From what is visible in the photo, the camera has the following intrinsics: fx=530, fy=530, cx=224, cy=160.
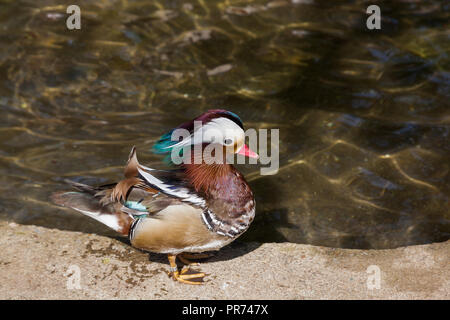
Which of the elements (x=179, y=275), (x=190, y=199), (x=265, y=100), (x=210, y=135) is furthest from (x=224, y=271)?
(x=265, y=100)

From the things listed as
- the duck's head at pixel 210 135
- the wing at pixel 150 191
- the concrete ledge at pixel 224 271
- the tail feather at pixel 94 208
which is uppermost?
the duck's head at pixel 210 135

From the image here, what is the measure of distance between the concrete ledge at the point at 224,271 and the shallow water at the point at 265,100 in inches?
13.8

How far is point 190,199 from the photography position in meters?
3.69

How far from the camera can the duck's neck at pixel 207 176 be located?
376 cm

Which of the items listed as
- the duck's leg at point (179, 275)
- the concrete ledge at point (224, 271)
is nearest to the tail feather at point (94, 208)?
the concrete ledge at point (224, 271)

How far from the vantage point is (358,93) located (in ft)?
20.7

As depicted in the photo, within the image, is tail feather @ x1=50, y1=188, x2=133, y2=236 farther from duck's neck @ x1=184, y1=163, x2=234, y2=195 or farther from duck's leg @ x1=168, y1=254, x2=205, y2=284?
duck's neck @ x1=184, y1=163, x2=234, y2=195

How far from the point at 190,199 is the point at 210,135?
0.47 metres

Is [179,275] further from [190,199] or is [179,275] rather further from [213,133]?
[213,133]

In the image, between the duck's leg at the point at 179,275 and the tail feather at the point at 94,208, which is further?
Answer: the tail feather at the point at 94,208

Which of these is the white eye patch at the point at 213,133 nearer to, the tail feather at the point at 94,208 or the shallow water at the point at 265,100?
the tail feather at the point at 94,208

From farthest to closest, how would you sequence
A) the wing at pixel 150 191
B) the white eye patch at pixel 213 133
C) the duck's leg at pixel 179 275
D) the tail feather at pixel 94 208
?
the tail feather at pixel 94 208 < the duck's leg at pixel 179 275 < the wing at pixel 150 191 < the white eye patch at pixel 213 133

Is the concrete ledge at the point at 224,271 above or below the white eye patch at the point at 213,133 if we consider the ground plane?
below

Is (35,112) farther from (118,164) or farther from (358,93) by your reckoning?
(358,93)
